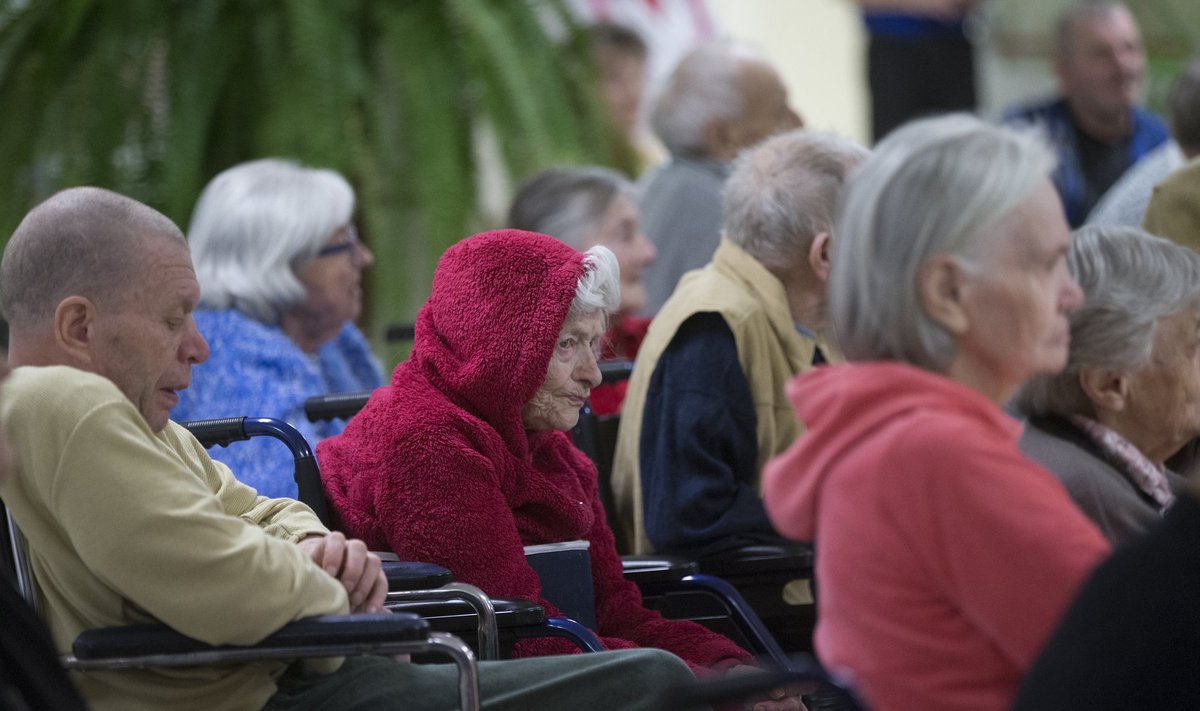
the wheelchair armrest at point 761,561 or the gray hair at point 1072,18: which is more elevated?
the gray hair at point 1072,18

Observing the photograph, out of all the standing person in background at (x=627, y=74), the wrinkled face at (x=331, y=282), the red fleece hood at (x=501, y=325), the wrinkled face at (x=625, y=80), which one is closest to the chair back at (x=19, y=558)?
the red fleece hood at (x=501, y=325)

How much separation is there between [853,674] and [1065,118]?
177 inches

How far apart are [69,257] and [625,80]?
386 centimetres

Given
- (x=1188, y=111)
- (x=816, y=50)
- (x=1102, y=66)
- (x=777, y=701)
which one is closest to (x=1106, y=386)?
(x=777, y=701)

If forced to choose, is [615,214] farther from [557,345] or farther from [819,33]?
[819,33]

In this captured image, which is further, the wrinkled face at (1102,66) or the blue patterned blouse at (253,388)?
the wrinkled face at (1102,66)

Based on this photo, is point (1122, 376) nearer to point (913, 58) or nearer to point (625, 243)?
point (625, 243)

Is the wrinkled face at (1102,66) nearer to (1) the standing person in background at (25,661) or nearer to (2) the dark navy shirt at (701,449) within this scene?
(2) the dark navy shirt at (701,449)

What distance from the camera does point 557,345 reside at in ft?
7.43

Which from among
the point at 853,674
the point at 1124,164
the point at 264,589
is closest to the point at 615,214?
the point at 264,589

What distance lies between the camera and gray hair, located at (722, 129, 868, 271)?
2.76 meters

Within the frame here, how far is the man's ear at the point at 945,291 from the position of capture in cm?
146

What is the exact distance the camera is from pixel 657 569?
243 cm

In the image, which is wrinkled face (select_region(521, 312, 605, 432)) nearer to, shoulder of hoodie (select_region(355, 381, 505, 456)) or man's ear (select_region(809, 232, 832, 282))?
shoulder of hoodie (select_region(355, 381, 505, 456))
